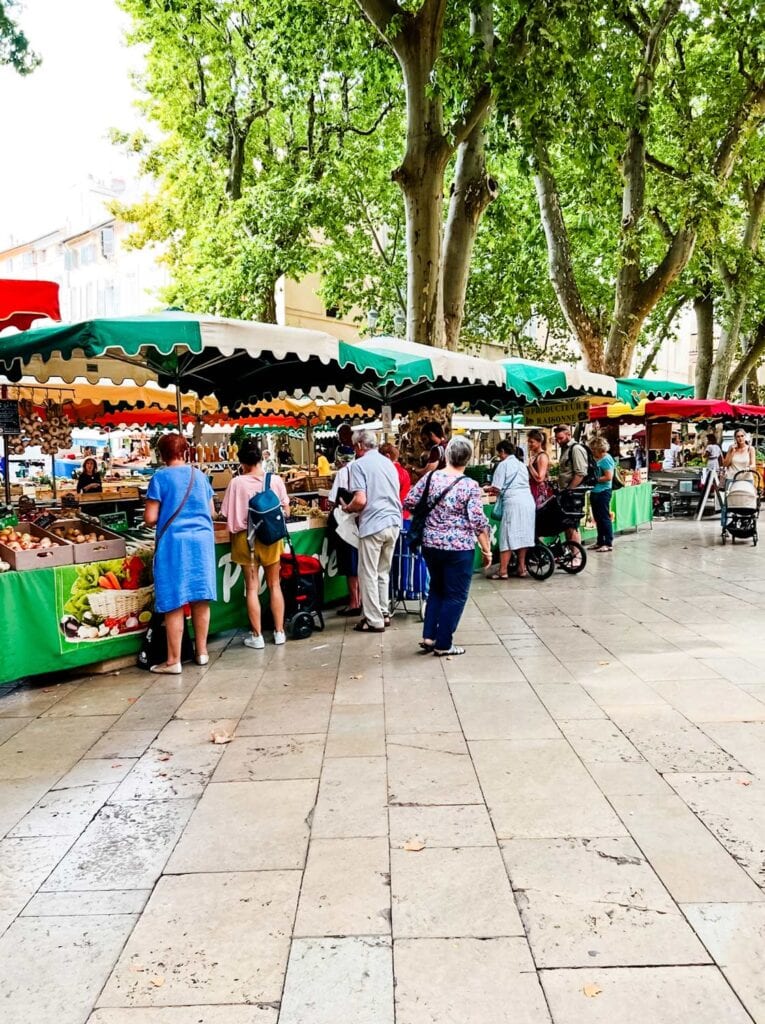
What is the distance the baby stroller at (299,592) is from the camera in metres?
7.39

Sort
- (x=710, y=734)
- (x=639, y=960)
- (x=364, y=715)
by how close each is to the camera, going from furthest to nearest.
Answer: (x=364, y=715) < (x=710, y=734) < (x=639, y=960)

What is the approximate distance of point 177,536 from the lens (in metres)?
6.13

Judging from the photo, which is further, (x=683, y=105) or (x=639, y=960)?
(x=683, y=105)

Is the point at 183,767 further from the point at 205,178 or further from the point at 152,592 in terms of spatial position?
the point at 205,178

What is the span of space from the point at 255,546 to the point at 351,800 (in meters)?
3.28

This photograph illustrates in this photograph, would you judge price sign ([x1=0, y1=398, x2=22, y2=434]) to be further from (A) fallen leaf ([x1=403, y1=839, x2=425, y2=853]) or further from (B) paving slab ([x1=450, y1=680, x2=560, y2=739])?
(A) fallen leaf ([x1=403, y1=839, x2=425, y2=853])

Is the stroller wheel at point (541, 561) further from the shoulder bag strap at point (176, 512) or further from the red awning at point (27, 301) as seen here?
the red awning at point (27, 301)

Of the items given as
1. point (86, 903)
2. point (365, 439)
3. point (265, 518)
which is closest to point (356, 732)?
point (86, 903)

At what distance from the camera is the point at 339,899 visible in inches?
120

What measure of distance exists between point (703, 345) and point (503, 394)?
1687 centimetres

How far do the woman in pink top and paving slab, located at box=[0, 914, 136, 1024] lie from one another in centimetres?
406

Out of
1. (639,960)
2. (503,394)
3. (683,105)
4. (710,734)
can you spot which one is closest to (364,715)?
(710,734)

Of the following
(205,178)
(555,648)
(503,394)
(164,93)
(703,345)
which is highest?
(164,93)

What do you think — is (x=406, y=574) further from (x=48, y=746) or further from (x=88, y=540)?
(x=48, y=746)
